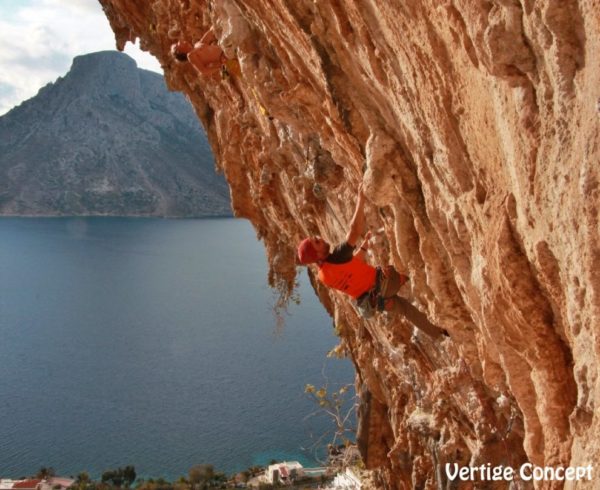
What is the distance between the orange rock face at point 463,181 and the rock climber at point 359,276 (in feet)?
0.45

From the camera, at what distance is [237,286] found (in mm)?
43750

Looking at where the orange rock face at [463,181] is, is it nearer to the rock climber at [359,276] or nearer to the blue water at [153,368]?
the rock climber at [359,276]

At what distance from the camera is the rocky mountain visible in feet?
293

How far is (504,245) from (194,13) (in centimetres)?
549

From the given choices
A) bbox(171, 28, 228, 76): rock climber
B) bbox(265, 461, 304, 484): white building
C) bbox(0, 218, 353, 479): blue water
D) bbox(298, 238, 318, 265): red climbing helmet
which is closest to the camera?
bbox(298, 238, 318, 265): red climbing helmet

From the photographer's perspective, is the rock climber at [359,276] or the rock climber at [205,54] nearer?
the rock climber at [359,276]

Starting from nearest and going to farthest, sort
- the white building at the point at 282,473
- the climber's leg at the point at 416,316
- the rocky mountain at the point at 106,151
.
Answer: the climber's leg at the point at 416,316 < the white building at the point at 282,473 < the rocky mountain at the point at 106,151

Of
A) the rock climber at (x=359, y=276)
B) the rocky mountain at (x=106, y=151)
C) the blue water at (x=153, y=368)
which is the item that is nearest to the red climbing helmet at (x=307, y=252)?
the rock climber at (x=359, y=276)

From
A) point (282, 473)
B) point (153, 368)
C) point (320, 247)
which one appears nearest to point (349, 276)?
point (320, 247)

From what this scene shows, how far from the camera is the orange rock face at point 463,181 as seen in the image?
190cm

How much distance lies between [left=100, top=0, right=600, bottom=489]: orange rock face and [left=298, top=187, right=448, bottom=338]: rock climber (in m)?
0.14

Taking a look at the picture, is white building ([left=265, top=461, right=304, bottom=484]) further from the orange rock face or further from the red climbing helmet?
the red climbing helmet

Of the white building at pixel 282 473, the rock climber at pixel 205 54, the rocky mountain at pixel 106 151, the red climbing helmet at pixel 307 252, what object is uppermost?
the rocky mountain at pixel 106 151

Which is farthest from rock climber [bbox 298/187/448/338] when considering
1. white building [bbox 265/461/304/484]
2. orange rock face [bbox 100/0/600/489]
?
white building [bbox 265/461/304/484]
